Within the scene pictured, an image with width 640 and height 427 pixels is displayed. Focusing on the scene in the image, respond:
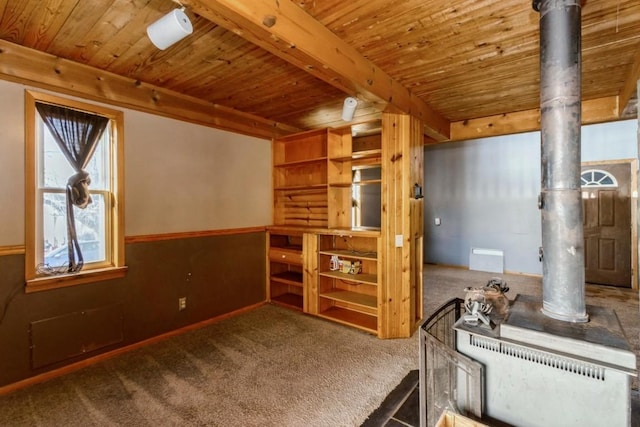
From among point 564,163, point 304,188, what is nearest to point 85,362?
Answer: point 304,188

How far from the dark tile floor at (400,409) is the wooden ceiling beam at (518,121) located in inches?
128

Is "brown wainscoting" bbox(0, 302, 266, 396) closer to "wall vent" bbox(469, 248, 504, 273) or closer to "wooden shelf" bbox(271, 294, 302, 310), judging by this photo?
"wooden shelf" bbox(271, 294, 302, 310)

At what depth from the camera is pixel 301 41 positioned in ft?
5.66

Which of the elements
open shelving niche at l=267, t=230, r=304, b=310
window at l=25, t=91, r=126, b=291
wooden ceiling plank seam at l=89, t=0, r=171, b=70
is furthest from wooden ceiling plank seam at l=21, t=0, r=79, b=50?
open shelving niche at l=267, t=230, r=304, b=310

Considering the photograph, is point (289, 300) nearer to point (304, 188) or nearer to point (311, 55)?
point (304, 188)

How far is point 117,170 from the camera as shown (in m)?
2.70

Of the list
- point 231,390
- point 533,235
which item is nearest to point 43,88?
point 231,390

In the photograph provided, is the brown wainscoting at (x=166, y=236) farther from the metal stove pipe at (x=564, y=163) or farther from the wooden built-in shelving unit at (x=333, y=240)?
the metal stove pipe at (x=564, y=163)

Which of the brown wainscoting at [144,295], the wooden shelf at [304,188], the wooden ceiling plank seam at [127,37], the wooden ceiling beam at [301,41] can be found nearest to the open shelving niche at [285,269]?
the brown wainscoting at [144,295]

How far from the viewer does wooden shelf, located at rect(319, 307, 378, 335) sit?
3171 millimetres

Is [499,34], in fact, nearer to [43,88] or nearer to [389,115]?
[389,115]

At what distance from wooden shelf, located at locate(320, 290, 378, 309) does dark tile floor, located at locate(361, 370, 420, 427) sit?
1.02 metres

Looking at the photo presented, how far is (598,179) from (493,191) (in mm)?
1452

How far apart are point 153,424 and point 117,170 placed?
6.79 feet
